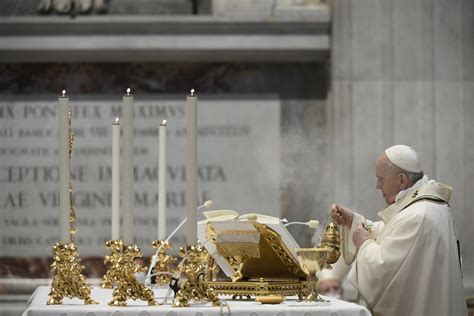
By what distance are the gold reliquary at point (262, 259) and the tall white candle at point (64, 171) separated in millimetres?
591

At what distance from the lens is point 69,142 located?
425 centimetres

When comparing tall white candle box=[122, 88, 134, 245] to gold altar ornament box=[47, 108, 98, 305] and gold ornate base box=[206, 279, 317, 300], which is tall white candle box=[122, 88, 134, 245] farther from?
gold ornate base box=[206, 279, 317, 300]

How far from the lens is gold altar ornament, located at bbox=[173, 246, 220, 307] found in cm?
391

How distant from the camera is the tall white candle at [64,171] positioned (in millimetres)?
4020

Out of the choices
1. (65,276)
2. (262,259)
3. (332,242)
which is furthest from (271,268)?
(65,276)

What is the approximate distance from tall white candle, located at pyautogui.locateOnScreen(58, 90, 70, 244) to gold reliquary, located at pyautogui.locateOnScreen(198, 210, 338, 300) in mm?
591

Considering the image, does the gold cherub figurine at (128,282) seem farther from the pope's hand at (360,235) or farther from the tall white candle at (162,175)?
the pope's hand at (360,235)

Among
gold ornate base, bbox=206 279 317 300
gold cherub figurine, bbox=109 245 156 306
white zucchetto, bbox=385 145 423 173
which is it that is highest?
white zucchetto, bbox=385 145 423 173

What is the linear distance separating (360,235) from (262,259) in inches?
41.0

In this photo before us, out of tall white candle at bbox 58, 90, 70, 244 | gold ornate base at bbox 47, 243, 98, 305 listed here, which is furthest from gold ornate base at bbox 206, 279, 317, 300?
tall white candle at bbox 58, 90, 70, 244

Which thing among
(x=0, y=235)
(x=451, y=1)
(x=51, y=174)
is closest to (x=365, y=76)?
(x=451, y=1)

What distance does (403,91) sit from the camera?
820cm

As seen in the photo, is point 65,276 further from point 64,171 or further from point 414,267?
point 414,267

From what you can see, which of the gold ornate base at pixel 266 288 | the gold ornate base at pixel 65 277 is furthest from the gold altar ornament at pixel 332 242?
the gold ornate base at pixel 65 277
